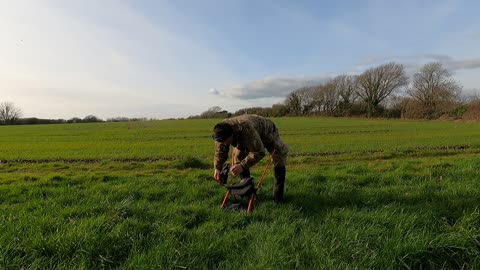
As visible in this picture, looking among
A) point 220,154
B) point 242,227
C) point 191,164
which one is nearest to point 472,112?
point 191,164

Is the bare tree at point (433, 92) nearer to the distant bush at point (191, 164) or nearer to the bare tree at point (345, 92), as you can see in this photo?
the bare tree at point (345, 92)

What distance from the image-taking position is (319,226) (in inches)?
167

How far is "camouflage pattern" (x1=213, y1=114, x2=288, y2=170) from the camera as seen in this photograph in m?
4.94

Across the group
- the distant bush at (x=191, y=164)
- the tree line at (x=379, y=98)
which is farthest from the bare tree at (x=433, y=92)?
the distant bush at (x=191, y=164)

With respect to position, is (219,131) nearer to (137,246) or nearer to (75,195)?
(137,246)

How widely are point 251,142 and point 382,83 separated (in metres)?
88.1

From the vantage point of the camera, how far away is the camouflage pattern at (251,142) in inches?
195

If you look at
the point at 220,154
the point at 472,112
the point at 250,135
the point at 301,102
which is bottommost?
the point at 472,112

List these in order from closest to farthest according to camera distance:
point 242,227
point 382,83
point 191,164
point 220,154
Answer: point 242,227 → point 220,154 → point 191,164 → point 382,83

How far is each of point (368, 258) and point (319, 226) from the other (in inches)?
36.6

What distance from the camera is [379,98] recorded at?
83.2m

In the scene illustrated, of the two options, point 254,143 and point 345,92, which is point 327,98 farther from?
point 254,143

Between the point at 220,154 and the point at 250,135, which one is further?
the point at 220,154

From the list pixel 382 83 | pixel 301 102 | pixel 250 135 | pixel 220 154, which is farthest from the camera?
pixel 301 102
